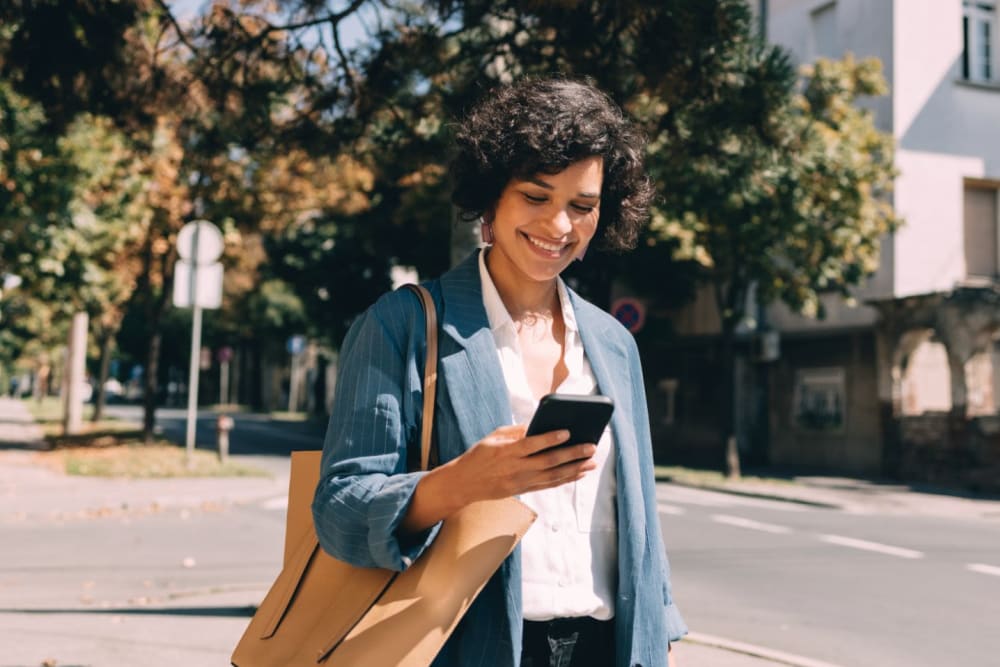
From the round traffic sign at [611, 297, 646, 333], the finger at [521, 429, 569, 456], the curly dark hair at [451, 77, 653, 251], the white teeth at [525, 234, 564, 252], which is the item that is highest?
the round traffic sign at [611, 297, 646, 333]

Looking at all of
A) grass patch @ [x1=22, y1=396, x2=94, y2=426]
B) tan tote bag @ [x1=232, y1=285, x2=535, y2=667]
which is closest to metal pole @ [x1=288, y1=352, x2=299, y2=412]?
grass patch @ [x1=22, y1=396, x2=94, y2=426]

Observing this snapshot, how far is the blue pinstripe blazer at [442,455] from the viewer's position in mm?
1626

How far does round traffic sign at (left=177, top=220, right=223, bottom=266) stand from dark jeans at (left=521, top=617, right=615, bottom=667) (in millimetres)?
12976

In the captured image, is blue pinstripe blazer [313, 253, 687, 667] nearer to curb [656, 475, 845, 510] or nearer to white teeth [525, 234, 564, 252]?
white teeth [525, 234, 564, 252]

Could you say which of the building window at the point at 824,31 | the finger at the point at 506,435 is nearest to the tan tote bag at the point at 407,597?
the finger at the point at 506,435

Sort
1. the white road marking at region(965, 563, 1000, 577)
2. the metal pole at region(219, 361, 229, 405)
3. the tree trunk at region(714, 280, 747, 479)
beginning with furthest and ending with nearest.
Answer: the metal pole at region(219, 361, 229, 405), the tree trunk at region(714, 280, 747, 479), the white road marking at region(965, 563, 1000, 577)

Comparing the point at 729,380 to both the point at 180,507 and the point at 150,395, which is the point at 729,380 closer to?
the point at 180,507

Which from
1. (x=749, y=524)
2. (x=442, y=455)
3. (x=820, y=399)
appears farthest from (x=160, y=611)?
(x=820, y=399)

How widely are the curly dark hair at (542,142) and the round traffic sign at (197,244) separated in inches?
495

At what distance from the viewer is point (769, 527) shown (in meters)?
12.1

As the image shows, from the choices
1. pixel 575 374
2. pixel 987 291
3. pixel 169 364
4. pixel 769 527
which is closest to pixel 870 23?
pixel 987 291

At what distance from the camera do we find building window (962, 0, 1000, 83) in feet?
70.0

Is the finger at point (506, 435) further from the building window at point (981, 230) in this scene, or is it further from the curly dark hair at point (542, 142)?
the building window at point (981, 230)

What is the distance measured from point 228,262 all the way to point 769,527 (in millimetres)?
14312
